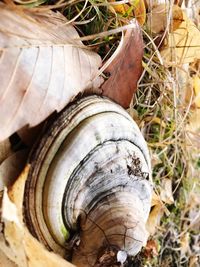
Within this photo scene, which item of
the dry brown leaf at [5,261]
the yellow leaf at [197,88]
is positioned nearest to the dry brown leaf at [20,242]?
the dry brown leaf at [5,261]

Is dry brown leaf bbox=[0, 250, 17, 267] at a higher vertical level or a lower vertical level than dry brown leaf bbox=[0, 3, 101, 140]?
lower

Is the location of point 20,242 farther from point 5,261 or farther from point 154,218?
point 154,218

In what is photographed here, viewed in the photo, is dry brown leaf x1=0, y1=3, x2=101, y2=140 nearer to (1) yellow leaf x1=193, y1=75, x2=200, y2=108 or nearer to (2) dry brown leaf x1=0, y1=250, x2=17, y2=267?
(2) dry brown leaf x1=0, y1=250, x2=17, y2=267

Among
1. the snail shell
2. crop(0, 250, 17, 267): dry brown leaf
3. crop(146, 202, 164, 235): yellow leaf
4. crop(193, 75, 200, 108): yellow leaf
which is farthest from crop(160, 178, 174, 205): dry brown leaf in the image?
crop(0, 250, 17, 267): dry brown leaf

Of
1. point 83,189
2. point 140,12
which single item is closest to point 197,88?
point 140,12

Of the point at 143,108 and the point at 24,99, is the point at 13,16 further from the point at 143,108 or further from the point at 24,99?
the point at 143,108

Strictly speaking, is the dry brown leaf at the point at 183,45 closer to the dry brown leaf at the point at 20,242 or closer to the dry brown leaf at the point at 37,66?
the dry brown leaf at the point at 37,66
